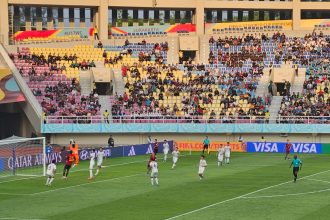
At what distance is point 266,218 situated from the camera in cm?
3073

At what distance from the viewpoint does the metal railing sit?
7231cm

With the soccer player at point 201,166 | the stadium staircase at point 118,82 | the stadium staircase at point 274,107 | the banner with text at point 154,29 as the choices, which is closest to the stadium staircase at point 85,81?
the stadium staircase at point 118,82

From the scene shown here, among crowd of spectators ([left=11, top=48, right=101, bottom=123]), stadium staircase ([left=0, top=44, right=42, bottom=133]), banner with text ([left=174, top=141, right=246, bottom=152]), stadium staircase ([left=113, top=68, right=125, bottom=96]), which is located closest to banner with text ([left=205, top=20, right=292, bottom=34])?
stadium staircase ([left=113, top=68, right=125, bottom=96])

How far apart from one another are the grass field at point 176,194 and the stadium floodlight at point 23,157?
2.05 meters

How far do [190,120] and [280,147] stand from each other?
898 centimetres

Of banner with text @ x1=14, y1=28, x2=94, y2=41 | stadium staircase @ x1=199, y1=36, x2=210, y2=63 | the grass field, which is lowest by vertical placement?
the grass field

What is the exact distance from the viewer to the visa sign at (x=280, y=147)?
6956cm

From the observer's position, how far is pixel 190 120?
73625 millimetres

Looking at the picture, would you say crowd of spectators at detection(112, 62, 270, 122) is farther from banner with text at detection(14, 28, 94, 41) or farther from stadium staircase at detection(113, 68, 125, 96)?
banner with text at detection(14, 28, 94, 41)

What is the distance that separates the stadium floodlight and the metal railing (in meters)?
20.0

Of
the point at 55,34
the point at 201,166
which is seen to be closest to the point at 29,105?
the point at 55,34

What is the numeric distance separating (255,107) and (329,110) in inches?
283

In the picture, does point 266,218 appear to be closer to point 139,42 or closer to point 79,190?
point 79,190

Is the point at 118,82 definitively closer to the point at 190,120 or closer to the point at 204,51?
the point at 190,120
